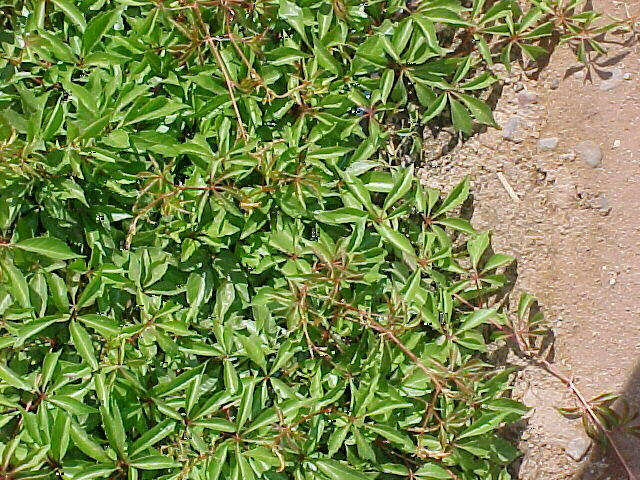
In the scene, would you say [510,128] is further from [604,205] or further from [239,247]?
[239,247]

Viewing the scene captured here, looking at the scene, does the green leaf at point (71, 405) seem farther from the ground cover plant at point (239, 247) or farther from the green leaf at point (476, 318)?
the green leaf at point (476, 318)

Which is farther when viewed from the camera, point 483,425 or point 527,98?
point 527,98

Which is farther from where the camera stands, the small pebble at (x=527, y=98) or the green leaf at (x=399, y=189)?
the small pebble at (x=527, y=98)

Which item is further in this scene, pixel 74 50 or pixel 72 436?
pixel 74 50

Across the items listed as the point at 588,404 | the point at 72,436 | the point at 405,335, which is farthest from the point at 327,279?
the point at 588,404

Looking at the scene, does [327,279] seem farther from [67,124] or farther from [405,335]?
[67,124]

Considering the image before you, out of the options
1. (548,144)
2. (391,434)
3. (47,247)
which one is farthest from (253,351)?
(548,144)

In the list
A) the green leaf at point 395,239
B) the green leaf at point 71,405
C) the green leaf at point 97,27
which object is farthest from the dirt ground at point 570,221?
the green leaf at point 71,405
